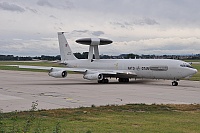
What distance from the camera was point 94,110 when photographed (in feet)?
54.5

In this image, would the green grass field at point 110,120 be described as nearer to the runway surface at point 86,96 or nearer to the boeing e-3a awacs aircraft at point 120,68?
the runway surface at point 86,96

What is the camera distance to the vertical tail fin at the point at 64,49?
4841 centimetres

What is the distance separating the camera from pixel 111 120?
1361cm

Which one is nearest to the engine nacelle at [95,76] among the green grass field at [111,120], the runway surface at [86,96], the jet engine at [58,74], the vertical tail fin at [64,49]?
the jet engine at [58,74]

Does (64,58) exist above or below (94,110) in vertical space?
above

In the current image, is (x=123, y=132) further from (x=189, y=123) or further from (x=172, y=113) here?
(x=172, y=113)

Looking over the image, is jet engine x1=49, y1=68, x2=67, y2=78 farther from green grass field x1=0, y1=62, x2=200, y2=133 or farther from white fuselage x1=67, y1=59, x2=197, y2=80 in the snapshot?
green grass field x1=0, y1=62, x2=200, y2=133

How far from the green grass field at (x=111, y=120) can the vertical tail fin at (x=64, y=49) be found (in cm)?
3098

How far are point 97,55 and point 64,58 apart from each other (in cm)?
541

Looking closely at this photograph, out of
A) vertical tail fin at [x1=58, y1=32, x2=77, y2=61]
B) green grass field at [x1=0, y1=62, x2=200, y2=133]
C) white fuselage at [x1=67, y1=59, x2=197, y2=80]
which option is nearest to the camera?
green grass field at [x1=0, y1=62, x2=200, y2=133]

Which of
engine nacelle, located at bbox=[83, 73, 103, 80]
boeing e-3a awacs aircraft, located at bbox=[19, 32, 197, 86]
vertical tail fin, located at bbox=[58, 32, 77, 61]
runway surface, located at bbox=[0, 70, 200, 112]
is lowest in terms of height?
runway surface, located at bbox=[0, 70, 200, 112]

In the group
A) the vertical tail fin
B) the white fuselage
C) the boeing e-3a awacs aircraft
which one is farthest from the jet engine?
the vertical tail fin

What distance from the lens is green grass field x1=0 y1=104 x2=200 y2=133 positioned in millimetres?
11562

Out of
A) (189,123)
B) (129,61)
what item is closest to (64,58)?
(129,61)
